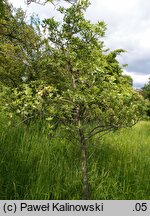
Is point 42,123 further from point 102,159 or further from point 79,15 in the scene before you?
point 79,15

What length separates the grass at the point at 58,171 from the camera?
4.14 meters

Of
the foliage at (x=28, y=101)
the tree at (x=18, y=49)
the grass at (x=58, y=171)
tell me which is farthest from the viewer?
the tree at (x=18, y=49)

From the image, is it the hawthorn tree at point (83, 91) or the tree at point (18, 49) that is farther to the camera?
the tree at point (18, 49)

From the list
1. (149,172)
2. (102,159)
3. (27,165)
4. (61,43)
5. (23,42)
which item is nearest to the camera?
(61,43)

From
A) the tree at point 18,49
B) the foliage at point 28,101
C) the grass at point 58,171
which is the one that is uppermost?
the tree at point 18,49

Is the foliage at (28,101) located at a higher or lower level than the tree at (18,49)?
lower

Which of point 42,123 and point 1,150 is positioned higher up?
point 42,123

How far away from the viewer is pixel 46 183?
417 centimetres

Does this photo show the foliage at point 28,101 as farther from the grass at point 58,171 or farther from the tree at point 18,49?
the tree at point 18,49

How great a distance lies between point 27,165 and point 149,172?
2.06m

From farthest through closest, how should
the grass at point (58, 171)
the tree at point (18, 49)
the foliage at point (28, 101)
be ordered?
the tree at point (18, 49) → the grass at point (58, 171) → the foliage at point (28, 101)

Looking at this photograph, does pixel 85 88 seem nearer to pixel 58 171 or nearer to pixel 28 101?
pixel 28 101

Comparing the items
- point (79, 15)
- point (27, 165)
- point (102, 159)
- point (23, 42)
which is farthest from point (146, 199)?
point (23, 42)

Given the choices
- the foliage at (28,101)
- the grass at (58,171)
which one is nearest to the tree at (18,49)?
the grass at (58,171)
